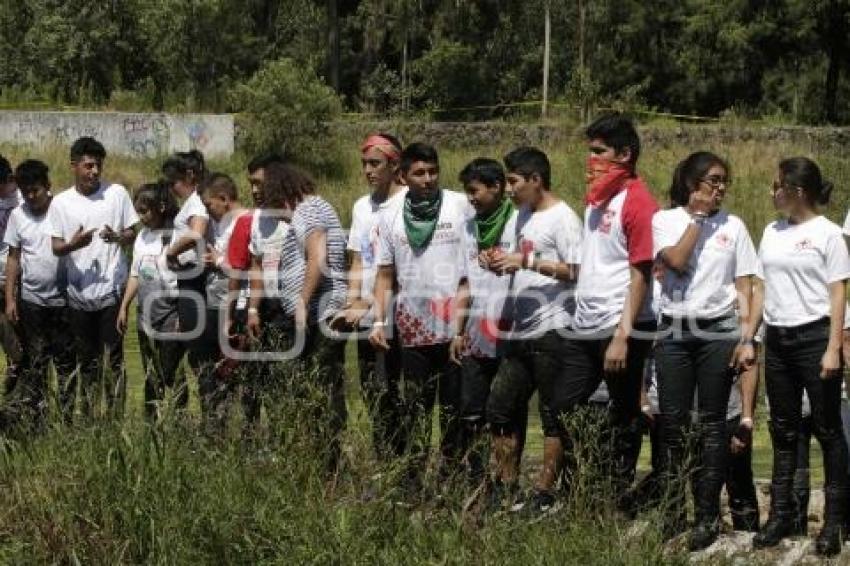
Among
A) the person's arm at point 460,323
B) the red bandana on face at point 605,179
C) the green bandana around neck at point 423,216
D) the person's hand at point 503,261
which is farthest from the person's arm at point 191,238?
the red bandana on face at point 605,179

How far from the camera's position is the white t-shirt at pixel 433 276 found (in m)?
7.91

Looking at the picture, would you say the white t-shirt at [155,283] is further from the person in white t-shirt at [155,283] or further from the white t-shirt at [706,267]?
the white t-shirt at [706,267]

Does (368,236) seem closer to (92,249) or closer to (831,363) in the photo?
(92,249)

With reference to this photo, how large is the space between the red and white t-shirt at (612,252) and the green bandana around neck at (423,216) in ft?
3.48

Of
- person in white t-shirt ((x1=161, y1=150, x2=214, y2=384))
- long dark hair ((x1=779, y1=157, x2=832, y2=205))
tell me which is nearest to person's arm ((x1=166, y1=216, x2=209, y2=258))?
person in white t-shirt ((x1=161, y1=150, x2=214, y2=384))

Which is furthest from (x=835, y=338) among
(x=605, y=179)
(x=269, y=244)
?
(x=269, y=244)

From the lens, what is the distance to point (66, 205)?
9.49 m

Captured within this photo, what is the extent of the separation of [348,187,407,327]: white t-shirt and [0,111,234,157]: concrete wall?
2370cm

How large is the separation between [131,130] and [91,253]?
76.0ft

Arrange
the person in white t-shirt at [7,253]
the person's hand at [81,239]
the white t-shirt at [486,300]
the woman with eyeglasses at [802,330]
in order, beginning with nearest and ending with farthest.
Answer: the woman with eyeglasses at [802,330], the white t-shirt at [486,300], the person's hand at [81,239], the person in white t-shirt at [7,253]

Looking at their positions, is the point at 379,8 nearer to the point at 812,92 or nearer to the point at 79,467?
the point at 812,92

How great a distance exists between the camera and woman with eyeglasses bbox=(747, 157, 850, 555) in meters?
6.80

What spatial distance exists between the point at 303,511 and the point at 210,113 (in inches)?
1152

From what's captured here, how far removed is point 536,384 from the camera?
754 centimetres
